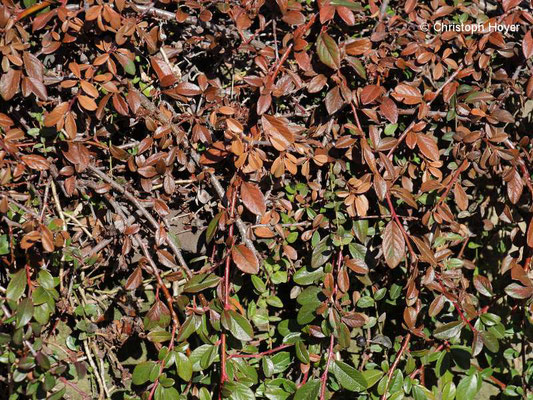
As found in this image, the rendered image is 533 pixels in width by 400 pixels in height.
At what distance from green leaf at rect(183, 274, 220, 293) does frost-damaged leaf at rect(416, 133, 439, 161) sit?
0.79m

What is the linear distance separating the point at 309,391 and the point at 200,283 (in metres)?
0.49

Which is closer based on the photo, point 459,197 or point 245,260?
point 245,260

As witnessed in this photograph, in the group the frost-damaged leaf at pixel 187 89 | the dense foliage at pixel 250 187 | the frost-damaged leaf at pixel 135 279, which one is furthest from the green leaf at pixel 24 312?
the frost-damaged leaf at pixel 187 89

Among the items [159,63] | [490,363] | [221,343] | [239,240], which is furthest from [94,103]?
[490,363]

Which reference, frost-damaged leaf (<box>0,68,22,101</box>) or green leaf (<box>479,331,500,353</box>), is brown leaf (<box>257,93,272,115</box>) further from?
green leaf (<box>479,331,500,353</box>)

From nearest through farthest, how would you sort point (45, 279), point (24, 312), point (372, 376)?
point (24, 312) < point (45, 279) < point (372, 376)

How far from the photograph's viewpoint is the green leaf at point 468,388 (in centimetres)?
194

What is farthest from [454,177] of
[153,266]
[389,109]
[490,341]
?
[153,266]

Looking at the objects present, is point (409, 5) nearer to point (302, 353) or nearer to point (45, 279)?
point (302, 353)

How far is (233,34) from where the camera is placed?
196 centimetres

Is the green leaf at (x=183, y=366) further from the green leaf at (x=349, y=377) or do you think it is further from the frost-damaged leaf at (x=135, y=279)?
the green leaf at (x=349, y=377)

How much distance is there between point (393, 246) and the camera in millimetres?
1733

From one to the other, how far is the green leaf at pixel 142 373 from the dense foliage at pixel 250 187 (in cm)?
1

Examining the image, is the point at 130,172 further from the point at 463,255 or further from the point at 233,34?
the point at 463,255
